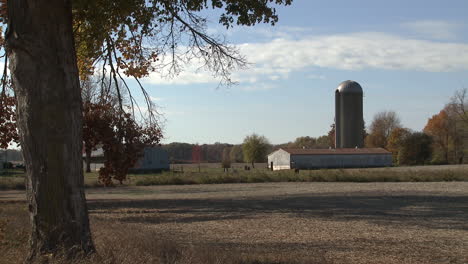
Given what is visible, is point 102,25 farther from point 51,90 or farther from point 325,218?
point 325,218

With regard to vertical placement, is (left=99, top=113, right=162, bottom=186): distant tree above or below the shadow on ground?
above

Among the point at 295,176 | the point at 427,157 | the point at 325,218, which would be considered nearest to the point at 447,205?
the point at 325,218

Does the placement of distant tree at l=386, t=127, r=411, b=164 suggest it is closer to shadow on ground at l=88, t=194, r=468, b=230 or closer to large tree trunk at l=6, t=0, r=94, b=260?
shadow on ground at l=88, t=194, r=468, b=230

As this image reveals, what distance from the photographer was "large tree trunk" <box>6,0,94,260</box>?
7.74 m

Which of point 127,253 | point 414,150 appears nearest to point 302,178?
point 127,253

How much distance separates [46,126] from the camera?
7742 millimetres

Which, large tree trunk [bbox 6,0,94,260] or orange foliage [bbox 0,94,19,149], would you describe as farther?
orange foliage [bbox 0,94,19,149]

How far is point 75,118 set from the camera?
8117 millimetres

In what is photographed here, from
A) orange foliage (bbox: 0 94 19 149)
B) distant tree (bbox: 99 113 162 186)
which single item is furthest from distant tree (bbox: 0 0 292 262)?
orange foliage (bbox: 0 94 19 149)

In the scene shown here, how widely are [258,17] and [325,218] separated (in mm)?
10223

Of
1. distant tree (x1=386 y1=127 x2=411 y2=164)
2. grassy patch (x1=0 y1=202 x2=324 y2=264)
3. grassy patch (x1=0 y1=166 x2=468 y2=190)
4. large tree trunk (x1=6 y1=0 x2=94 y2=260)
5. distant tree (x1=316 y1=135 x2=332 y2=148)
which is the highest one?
distant tree (x1=316 y1=135 x2=332 y2=148)

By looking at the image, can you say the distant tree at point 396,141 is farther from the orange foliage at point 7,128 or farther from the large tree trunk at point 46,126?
the large tree trunk at point 46,126

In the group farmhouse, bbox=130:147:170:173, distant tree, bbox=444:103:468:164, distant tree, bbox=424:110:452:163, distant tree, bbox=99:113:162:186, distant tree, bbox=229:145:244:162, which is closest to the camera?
distant tree, bbox=99:113:162:186

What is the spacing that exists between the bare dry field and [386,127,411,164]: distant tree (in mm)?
70083
